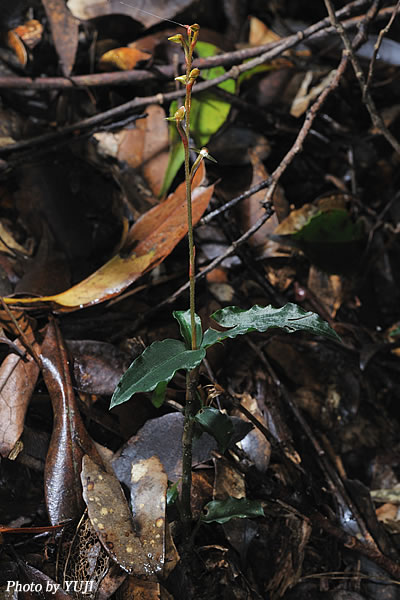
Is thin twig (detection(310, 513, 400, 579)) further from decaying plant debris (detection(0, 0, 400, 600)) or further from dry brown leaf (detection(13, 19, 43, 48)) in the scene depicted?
dry brown leaf (detection(13, 19, 43, 48))

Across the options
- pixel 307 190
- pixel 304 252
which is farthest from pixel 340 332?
pixel 307 190

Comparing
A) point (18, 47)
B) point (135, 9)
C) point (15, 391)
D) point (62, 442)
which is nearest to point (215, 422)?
point (62, 442)

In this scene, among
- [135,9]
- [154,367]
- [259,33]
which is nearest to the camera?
[154,367]

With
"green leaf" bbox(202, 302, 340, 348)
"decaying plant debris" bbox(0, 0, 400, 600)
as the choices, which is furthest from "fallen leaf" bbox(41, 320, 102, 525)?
"green leaf" bbox(202, 302, 340, 348)

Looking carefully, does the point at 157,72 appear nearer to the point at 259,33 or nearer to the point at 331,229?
the point at 259,33

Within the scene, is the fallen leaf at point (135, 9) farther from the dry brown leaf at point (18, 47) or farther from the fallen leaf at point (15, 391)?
the fallen leaf at point (15, 391)
